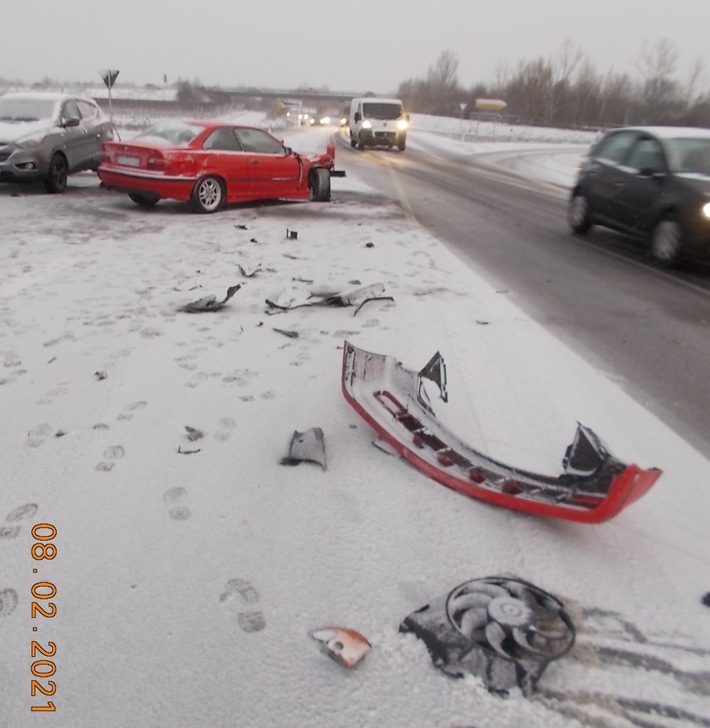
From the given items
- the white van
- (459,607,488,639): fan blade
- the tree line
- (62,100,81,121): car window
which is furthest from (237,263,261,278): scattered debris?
the tree line

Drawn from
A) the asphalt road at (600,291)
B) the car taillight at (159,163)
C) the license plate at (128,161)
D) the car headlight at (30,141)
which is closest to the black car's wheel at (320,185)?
the asphalt road at (600,291)

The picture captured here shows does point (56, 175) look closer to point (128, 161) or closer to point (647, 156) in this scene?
point (128, 161)

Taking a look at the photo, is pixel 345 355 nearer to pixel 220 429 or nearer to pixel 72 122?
pixel 220 429

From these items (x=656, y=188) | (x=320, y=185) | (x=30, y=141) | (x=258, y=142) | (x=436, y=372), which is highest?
(x=258, y=142)

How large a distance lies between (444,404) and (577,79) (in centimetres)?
9512

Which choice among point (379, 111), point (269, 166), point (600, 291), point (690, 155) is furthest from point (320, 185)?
point (379, 111)

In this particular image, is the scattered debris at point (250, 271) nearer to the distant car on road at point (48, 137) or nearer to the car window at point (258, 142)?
the car window at point (258, 142)

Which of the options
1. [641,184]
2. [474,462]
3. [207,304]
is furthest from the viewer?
[641,184]

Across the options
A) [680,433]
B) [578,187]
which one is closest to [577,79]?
[578,187]

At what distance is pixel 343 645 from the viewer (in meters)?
1.78

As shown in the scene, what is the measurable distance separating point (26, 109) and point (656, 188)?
10786 millimetres

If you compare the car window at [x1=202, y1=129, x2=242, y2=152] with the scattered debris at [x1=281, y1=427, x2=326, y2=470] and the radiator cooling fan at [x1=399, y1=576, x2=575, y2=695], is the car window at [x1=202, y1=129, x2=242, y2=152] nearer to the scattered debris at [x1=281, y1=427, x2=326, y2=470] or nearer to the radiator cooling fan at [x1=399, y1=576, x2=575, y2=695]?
the scattered debris at [x1=281, y1=427, x2=326, y2=470]

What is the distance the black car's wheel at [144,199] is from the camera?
9.03 m

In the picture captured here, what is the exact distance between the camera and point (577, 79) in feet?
274
